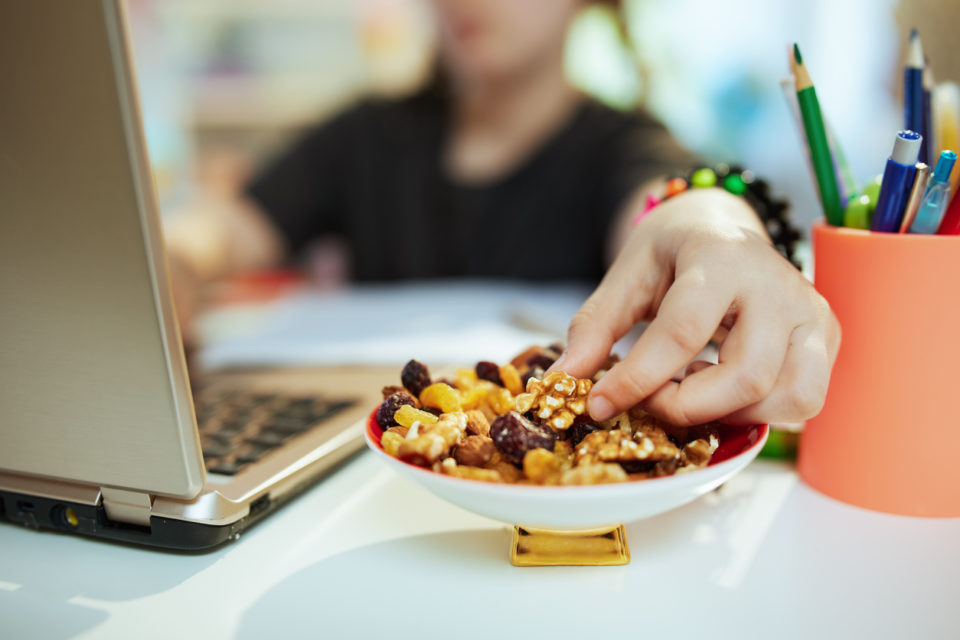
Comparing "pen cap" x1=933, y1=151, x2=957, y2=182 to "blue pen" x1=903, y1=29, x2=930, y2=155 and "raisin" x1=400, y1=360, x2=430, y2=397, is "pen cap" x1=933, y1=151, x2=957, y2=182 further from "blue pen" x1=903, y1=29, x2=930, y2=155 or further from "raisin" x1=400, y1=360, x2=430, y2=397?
"raisin" x1=400, y1=360, x2=430, y2=397

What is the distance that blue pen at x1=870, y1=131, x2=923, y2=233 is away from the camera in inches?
14.4

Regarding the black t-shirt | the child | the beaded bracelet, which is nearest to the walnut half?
the beaded bracelet

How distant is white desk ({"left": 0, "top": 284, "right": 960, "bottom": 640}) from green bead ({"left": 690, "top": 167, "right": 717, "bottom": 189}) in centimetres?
23

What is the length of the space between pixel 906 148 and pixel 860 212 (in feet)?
0.21

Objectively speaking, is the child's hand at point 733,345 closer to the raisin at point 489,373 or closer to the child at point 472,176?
the raisin at point 489,373

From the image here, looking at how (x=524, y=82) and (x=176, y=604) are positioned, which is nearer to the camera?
(x=176, y=604)

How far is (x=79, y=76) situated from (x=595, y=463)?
11.9 inches

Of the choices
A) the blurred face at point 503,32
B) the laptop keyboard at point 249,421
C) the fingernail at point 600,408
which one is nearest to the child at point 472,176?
the blurred face at point 503,32

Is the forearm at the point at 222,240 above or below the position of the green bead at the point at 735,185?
below

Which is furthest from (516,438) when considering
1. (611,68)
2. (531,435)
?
(611,68)

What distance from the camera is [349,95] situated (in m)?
2.47

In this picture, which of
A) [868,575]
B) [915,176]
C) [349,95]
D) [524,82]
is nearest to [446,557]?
[868,575]

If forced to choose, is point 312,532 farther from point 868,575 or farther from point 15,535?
point 868,575

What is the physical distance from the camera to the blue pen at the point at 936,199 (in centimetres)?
35
